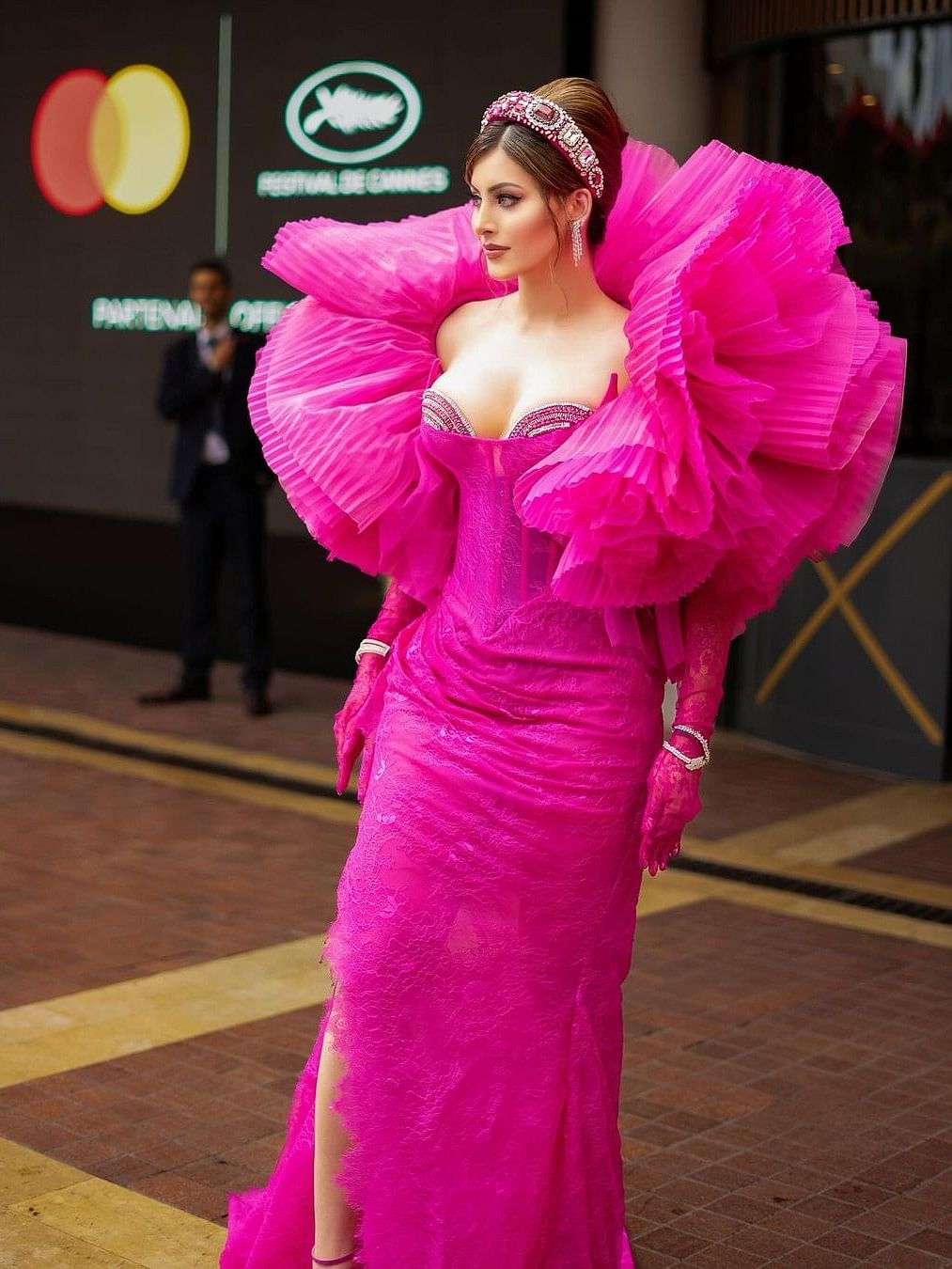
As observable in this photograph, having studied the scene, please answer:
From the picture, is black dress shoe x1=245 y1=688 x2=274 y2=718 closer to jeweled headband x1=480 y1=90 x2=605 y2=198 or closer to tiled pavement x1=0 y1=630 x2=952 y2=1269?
tiled pavement x1=0 y1=630 x2=952 y2=1269

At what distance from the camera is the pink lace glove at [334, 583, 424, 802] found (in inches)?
137

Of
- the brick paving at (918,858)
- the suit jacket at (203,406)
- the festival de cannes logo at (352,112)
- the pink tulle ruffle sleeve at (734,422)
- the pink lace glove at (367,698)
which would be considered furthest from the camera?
the festival de cannes logo at (352,112)

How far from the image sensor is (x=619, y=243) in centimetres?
332

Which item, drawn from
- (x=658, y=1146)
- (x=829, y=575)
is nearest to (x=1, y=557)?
(x=829, y=575)

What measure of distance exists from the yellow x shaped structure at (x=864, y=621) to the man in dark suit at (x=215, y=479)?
253cm

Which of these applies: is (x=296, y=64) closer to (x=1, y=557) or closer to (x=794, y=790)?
(x=1, y=557)

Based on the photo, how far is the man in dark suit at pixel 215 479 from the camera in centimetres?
904

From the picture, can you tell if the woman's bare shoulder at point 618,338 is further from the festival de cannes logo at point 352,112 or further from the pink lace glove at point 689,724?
the festival de cannes logo at point 352,112

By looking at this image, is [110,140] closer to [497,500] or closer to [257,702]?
[257,702]

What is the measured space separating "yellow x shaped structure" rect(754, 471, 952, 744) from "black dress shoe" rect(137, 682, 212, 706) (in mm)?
2860

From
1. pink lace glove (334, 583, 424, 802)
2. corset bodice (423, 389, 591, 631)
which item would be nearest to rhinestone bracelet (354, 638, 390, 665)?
pink lace glove (334, 583, 424, 802)

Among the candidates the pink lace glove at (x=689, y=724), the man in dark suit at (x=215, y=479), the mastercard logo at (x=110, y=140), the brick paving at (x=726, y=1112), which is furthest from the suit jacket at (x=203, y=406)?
the pink lace glove at (x=689, y=724)

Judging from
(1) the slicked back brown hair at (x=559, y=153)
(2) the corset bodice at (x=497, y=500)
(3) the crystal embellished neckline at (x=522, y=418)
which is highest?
(1) the slicked back brown hair at (x=559, y=153)

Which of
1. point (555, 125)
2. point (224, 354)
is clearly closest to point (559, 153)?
point (555, 125)
